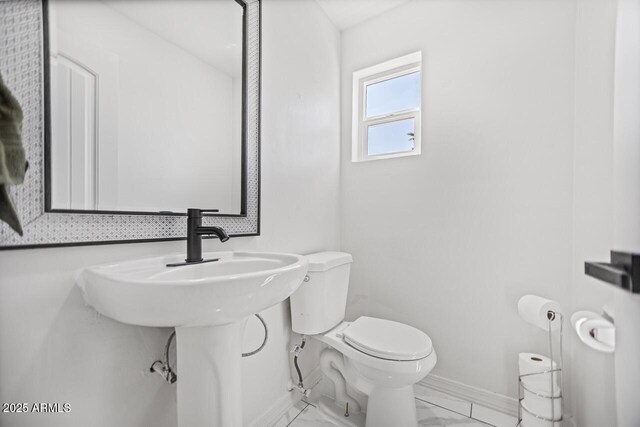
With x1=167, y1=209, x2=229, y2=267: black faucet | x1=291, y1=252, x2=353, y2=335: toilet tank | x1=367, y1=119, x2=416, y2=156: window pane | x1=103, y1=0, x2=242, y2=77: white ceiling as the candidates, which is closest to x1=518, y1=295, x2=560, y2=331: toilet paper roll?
x1=291, y1=252, x2=353, y2=335: toilet tank

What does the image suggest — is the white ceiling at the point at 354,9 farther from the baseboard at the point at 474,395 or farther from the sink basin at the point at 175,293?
the baseboard at the point at 474,395

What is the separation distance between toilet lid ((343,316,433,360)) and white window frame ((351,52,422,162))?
1.02 metres

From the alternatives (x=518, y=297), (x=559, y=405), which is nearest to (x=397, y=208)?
(x=518, y=297)

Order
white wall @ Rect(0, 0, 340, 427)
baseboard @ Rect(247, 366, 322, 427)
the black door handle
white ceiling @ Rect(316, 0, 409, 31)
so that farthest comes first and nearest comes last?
white ceiling @ Rect(316, 0, 409, 31)
baseboard @ Rect(247, 366, 322, 427)
white wall @ Rect(0, 0, 340, 427)
the black door handle

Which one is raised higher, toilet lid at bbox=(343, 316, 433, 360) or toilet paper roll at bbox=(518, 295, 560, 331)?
toilet paper roll at bbox=(518, 295, 560, 331)

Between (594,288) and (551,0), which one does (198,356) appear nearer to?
(594,288)

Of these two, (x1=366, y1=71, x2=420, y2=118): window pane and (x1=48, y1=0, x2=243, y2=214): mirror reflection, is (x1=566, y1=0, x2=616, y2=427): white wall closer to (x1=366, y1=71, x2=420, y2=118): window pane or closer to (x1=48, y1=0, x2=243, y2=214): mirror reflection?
(x1=366, y1=71, x2=420, y2=118): window pane

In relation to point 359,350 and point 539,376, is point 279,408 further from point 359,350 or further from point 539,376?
point 539,376

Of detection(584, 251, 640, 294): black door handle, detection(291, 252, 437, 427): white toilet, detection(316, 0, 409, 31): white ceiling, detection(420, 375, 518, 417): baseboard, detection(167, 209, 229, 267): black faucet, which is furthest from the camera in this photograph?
detection(316, 0, 409, 31): white ceiling

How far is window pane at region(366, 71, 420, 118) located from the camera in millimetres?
1729

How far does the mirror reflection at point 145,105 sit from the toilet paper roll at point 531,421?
5.04 feet

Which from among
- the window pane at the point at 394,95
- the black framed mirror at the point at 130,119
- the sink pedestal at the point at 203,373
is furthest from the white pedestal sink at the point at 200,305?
the window pane at the point at 394,95

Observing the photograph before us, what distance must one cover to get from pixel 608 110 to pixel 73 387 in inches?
73.5

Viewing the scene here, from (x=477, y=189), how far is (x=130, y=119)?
1.59 m
